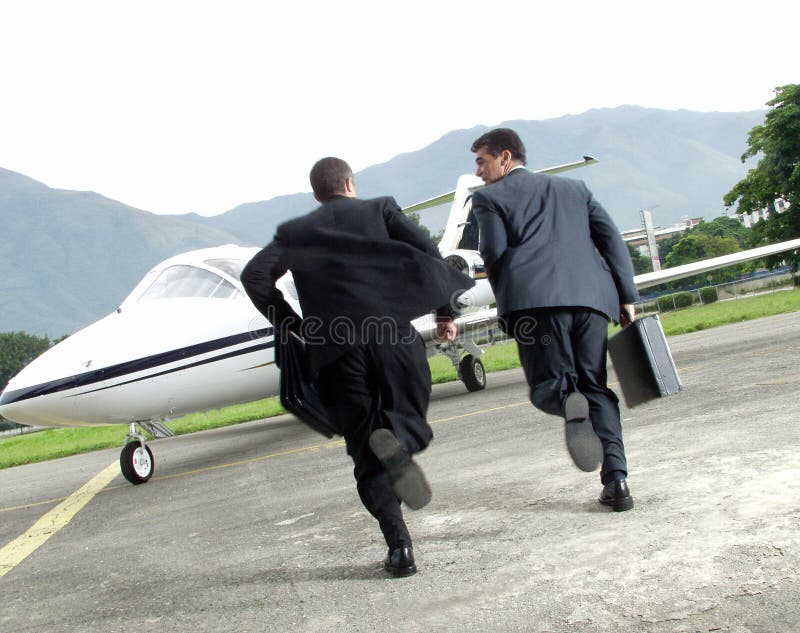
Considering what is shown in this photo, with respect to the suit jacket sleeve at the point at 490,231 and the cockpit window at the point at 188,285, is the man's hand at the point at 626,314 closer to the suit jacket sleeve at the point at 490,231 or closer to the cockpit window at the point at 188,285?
the suit jacket sleeve at the point at 490,231

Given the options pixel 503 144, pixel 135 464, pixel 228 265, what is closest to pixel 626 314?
pixel 503 144

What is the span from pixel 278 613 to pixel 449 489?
221 cm

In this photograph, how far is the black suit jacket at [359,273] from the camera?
388cm

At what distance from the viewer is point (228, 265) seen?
9.91 metres

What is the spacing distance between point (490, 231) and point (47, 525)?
4.97 metres

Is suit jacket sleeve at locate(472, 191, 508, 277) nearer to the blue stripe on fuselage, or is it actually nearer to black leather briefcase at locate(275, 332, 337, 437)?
black leather briefcase at locate(275, 332, 337, 437)

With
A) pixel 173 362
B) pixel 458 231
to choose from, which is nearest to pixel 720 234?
pixel 458 231

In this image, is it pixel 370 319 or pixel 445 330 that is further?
pixel 445 330

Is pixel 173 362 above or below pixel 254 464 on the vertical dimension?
above

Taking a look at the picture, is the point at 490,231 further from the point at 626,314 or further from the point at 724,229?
the point at 724,229

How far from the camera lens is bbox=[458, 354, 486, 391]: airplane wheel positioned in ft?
46.2

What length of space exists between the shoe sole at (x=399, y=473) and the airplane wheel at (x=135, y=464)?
18.9 feet

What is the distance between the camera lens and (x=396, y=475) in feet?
12.3

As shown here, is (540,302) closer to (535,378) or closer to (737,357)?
(535,378)
